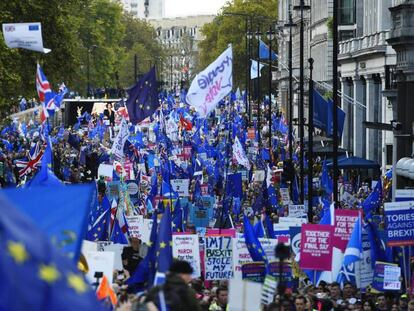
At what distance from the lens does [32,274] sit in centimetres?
482

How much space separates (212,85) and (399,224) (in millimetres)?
9574

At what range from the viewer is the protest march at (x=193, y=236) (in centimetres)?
498

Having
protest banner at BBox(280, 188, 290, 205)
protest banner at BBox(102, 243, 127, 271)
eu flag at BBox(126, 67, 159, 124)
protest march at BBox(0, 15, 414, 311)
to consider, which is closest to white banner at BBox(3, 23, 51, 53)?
protest march at BBox(0, 15, 414, 311)

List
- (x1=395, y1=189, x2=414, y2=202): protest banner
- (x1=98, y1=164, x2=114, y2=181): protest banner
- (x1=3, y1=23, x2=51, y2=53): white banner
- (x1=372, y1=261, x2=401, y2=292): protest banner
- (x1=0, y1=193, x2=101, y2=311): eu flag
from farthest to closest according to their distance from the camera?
(x1=98, y1=164, x2=114, y2=181): protest banner, (x1=3, y1=23, x2=51, y2=53): white banner, (x1=395, y1=189, x2=414, y2=202): protest banner, (x1=372, y1=261, x2=401, y2=292): protest banner, (x1=0, y1=193, x2=101, y2=311): eu flag

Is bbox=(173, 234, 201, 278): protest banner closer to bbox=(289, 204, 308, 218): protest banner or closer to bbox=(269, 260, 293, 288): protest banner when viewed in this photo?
bbox=(269, 260, 293, 288): protest banner

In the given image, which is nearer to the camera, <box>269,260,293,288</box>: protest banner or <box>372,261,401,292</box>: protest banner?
<box>269,260,293,288</box>: protest banner

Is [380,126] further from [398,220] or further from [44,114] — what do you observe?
[398,220]

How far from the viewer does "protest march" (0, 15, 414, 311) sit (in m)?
4.98

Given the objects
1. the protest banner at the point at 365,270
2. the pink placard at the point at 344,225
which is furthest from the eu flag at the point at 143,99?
the protest banner at the point at 365,270

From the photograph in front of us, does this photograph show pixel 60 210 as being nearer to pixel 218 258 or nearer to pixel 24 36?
pixel 218 258

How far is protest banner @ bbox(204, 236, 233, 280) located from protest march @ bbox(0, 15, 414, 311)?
2cm

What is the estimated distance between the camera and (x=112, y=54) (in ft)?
468

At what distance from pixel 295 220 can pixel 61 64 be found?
1278 inches

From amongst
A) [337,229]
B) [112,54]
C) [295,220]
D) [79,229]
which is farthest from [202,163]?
[112,54]
